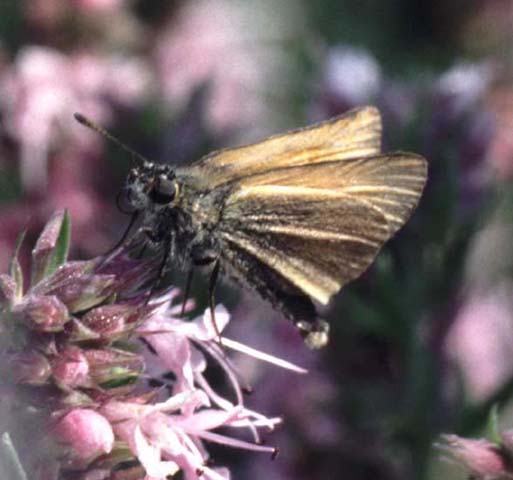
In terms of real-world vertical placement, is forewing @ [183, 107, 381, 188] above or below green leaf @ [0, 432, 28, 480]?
above

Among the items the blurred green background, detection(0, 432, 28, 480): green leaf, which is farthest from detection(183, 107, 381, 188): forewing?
detection(0, 432, 28, 480): green leaf

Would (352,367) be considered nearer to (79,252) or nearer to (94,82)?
(79,252)

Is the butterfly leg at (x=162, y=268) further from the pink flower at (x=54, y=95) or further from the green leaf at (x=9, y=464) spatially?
the pink flower at (x=54, y=95)

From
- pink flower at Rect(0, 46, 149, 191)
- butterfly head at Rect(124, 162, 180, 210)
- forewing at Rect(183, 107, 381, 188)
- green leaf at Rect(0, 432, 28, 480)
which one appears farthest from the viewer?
pink flower at Rect(0, 46, 149, 191)

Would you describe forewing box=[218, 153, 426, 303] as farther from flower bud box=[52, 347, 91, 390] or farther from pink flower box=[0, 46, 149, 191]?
pink flower box=[0, 46, 149, 191]

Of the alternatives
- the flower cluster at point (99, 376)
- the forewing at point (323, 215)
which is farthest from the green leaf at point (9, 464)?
the forewing at point (323, 215)

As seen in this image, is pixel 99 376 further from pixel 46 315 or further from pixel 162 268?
pixel 162 268
